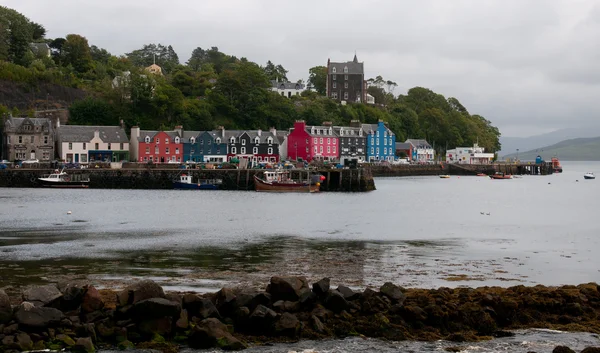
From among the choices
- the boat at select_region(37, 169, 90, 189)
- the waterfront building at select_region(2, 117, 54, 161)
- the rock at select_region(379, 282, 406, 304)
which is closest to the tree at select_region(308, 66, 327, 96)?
the waterfront building at select_region(2, 117, 54, 161)

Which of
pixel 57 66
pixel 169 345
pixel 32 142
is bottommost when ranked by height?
pixel 169 345

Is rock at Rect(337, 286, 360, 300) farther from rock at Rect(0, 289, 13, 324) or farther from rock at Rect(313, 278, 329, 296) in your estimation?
rock at Rect(0, 289, 13, 324)

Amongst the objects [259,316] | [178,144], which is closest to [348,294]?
[259,316]

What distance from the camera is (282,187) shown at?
74.4 meters

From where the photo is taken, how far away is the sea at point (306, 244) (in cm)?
2366

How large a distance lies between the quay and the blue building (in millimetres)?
42920

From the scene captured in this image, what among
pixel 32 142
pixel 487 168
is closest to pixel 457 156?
pixel 487 168

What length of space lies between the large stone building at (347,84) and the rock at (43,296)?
131 metres

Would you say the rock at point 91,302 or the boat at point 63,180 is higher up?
the boat at point 63,180

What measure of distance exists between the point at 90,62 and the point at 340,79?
156 feet

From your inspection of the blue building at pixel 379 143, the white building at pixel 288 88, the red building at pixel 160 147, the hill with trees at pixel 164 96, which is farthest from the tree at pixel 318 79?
the red building at pixel 160 147

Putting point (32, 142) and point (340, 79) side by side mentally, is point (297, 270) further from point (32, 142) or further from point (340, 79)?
point (340, 79)

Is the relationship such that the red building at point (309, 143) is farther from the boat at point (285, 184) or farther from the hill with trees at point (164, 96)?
the boat at point (285, 184)

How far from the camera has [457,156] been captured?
484ft
